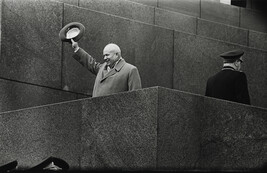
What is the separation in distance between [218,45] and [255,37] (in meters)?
2.03

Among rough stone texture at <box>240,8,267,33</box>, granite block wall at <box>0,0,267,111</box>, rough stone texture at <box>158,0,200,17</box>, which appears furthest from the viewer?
rough stone texture at <box>240,8,267,33</box>

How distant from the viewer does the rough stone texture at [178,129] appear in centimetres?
1348

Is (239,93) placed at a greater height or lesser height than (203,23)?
lesser

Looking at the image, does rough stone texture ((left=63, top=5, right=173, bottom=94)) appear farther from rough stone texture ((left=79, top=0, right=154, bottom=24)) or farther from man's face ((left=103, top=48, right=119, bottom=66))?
man's face ((left=103, top=48, right=119, bottom=66))

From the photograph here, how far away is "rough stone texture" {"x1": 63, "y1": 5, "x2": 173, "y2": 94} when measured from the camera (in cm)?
1844

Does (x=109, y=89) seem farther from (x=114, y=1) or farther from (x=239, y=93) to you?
(x=114, y=1)

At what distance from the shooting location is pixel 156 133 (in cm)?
1344

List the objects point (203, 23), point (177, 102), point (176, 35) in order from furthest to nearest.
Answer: point (203, 23)
point (176, 35)
point (177, 102)

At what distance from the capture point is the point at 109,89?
15.6 metres

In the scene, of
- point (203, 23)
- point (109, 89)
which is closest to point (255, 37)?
point (203, 23)

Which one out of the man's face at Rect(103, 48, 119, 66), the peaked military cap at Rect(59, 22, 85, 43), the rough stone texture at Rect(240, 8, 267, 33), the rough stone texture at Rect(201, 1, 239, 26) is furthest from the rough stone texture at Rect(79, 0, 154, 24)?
the man's face at Rect(103, 48, 119, 66)

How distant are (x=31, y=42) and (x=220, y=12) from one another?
5.64m

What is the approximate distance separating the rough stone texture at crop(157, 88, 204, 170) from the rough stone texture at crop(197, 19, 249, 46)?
7148 mm

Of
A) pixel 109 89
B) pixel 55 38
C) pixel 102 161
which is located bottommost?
pixel 102 161
